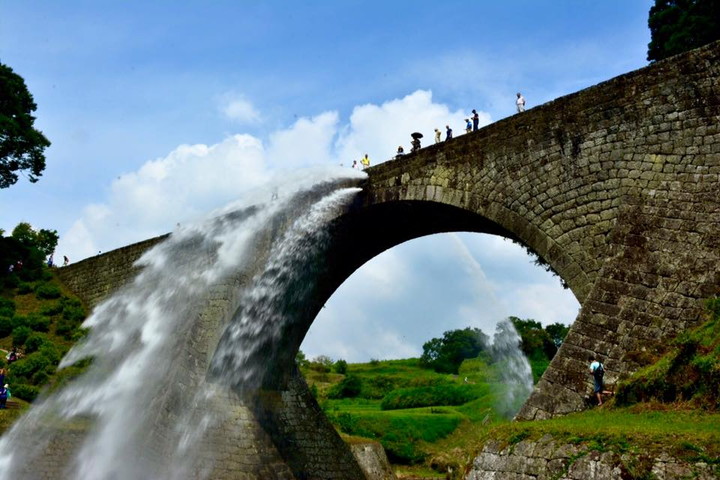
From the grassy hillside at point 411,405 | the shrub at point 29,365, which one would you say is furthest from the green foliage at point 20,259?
the grassy hillside at point 411,405

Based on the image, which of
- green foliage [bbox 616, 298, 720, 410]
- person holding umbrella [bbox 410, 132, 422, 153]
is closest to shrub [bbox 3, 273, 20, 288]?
person holding umbrella [bbox 410, 132, 422, 153]

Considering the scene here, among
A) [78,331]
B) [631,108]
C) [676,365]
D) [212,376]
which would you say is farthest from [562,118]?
[78,331]

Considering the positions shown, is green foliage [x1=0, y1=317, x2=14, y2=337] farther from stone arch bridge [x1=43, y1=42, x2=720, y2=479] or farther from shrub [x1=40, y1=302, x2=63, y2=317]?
stone arch bridge [x1=43, y1=42, x2=720, y2=479]

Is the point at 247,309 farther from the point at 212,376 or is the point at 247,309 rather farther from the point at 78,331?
the point at 78,331

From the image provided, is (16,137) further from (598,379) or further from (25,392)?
(598,379)

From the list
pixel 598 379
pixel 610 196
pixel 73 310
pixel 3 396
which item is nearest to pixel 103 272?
pixel 73 310

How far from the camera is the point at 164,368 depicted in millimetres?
17062

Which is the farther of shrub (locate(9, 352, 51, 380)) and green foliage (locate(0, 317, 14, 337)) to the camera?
green foliage (locate(0, 317, 14, 337))

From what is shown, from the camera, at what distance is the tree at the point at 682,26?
1977 centimetres

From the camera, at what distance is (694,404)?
662 centimetres

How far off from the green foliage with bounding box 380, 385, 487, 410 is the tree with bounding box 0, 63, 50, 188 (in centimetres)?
2185

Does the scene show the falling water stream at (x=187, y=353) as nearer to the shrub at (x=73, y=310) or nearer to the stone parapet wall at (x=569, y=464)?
the shrub at (x=73, y=310)

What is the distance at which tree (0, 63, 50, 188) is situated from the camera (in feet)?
89.1

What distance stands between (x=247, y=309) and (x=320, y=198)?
3.54 meters
